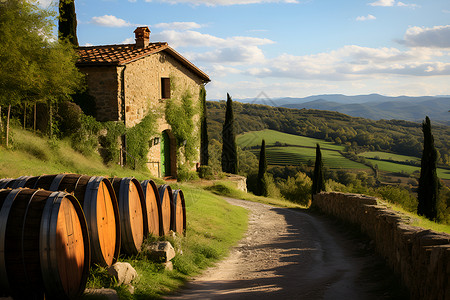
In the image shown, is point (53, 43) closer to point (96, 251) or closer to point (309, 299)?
point (96, 251)

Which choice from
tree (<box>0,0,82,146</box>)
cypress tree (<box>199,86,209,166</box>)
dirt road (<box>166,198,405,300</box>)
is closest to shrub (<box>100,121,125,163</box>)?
tree (<box>0,0,82,146</box>)

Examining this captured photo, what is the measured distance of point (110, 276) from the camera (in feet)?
17.7

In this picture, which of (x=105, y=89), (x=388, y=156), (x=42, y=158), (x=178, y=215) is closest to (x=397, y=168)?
(x=388, y=156)

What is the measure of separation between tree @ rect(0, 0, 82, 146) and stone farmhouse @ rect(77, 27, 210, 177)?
5.80ft

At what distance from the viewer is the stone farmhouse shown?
17078 mm

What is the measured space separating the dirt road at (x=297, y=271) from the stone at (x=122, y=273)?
0.82 m

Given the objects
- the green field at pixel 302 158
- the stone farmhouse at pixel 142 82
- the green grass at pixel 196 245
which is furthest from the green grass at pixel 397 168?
the green grass at pixel 196 245

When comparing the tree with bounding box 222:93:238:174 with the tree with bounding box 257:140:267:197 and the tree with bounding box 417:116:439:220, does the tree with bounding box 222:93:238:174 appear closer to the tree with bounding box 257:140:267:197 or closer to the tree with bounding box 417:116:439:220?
the tree with bounding box 257:140:267:197

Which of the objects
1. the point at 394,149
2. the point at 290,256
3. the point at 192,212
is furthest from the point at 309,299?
the point at 394,149

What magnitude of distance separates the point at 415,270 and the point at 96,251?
4422 mm

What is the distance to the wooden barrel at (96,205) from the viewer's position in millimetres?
5383

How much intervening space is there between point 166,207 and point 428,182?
21.4m

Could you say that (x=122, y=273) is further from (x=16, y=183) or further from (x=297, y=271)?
(x=297, y=271)

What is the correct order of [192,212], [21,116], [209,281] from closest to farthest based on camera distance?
1. [209,281]
2. [192,212]
3. [21,116]
